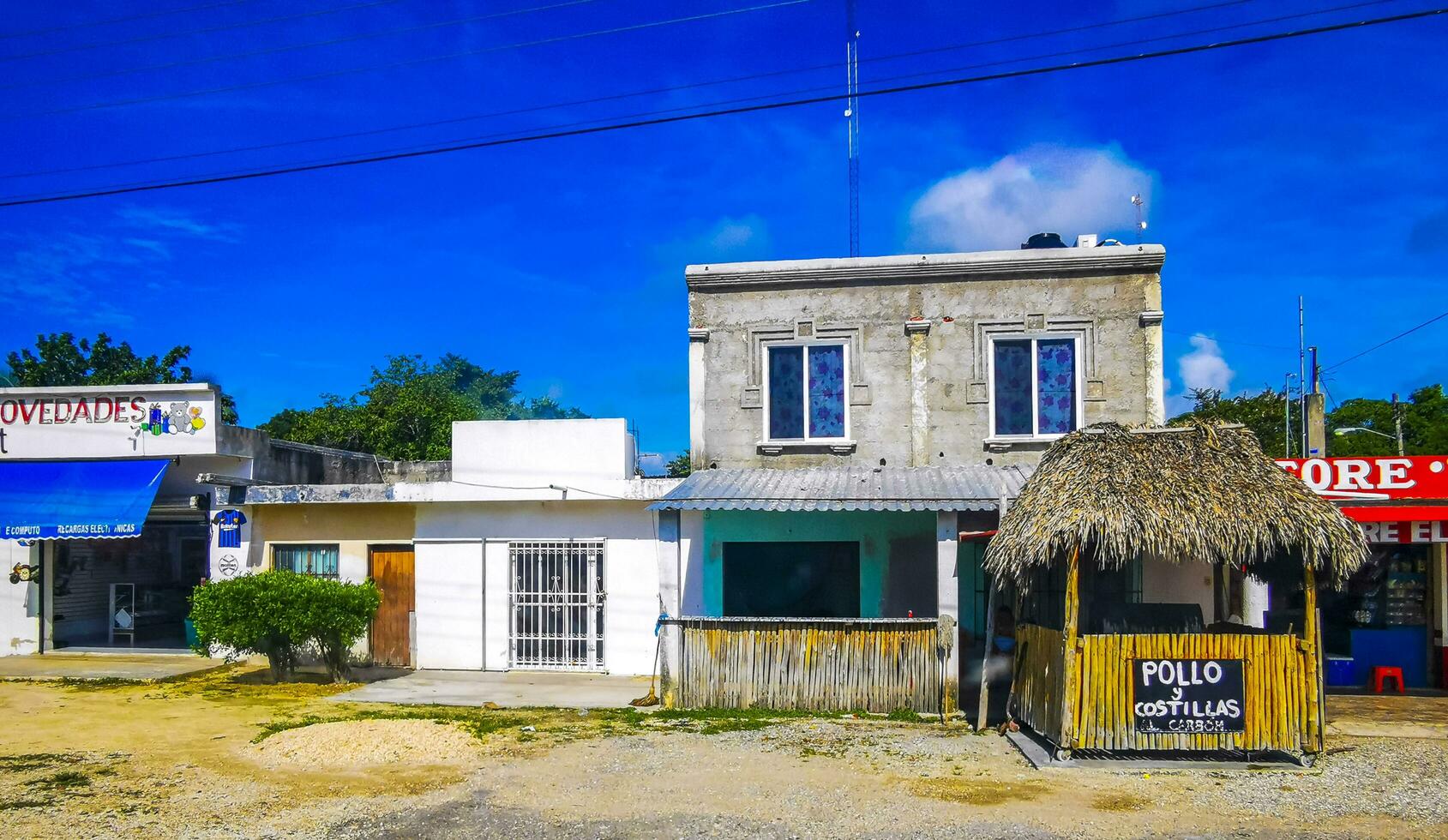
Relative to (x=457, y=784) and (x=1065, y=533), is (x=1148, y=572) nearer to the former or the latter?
(x=1065, y=533)

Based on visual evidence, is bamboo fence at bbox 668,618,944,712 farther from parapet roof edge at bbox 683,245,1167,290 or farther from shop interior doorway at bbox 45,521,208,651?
shop interior doorway at bbox 45,521,208,651

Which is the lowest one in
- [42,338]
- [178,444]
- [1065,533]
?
[1065,533]

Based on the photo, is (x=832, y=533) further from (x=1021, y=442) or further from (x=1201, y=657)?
(x=1201, y=657)

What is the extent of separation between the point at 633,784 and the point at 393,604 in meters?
9.18

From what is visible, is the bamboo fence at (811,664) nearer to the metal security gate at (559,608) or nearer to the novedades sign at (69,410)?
the metal security gate at (559,608)

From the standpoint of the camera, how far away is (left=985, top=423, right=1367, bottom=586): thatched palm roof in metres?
10.0

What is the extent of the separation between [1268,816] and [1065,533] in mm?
2888

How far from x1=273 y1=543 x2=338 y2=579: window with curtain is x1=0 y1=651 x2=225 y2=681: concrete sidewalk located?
1865mm

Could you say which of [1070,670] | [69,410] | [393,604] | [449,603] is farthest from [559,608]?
[69,410]

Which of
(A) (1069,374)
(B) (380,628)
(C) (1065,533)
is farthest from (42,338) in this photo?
(C) (1065,533)

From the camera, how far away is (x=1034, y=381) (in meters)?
16.1

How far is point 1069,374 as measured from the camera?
16109mm

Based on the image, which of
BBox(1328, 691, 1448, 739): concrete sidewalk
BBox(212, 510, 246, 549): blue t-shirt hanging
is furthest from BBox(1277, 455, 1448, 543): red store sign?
BBox(212, 510, 246, 549): blue t-shirt hanging

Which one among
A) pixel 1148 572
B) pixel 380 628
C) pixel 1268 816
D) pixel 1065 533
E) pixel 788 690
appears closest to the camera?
pixel 1268 816
